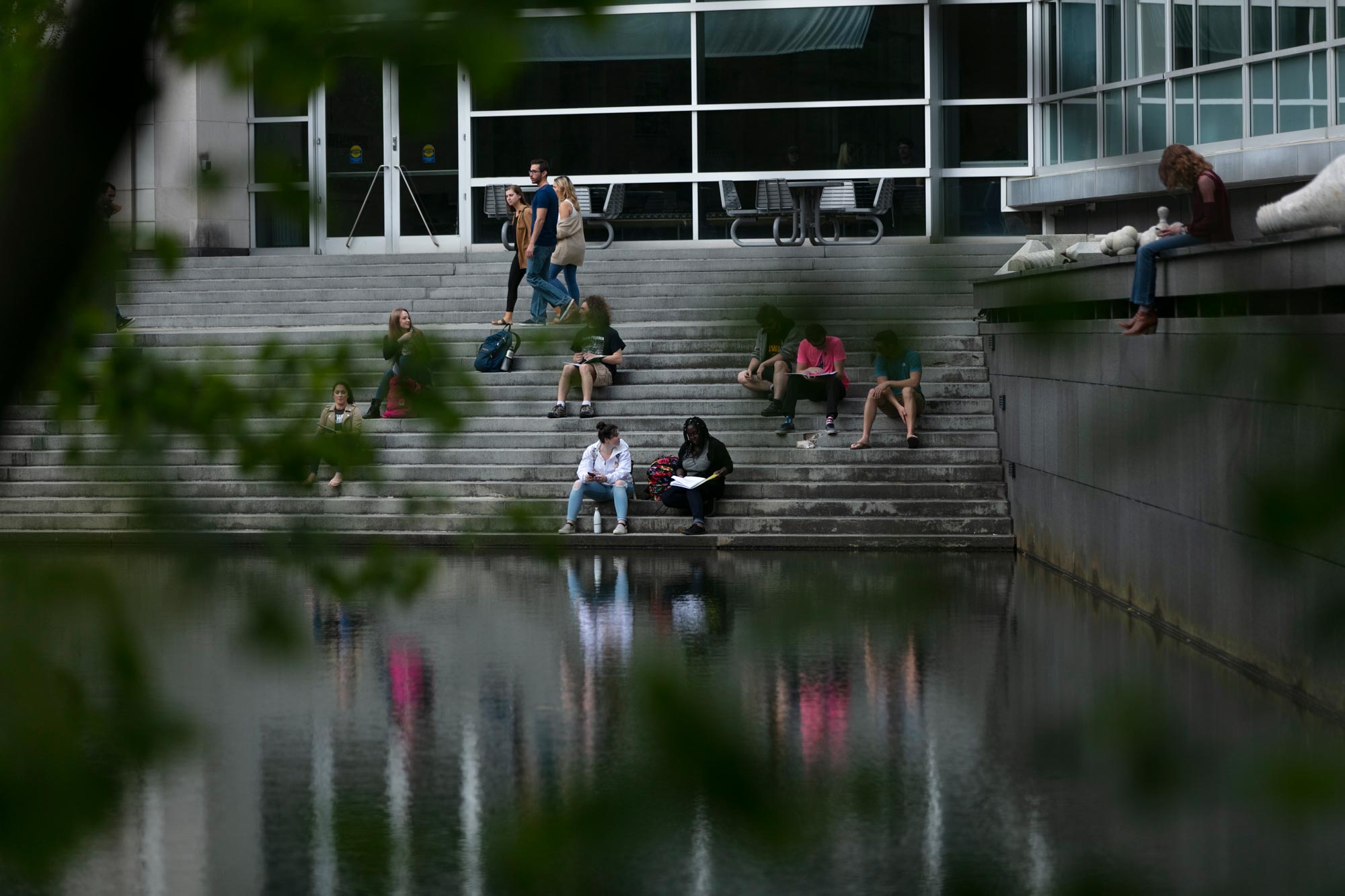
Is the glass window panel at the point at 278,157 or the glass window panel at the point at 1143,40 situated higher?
the glass window panel at the point at 1143,40

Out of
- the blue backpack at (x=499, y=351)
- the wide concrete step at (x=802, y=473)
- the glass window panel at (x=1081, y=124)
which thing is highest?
the glass window panel at (x=1081, y=124)

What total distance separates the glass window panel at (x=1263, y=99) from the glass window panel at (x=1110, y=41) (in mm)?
17247

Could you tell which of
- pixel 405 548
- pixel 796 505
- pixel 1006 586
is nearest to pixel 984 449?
pixel 796 505

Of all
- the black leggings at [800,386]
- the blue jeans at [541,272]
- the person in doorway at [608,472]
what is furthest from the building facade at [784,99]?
the blue jeans at [541,272]

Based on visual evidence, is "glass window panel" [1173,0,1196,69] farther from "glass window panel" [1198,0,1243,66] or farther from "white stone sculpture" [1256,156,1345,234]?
"white stone sculpture" [1256,156,1345,234]

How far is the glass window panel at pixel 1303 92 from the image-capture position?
55.5ft

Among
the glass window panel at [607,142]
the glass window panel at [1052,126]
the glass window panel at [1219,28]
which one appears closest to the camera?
the glass window panel at [1052,126]

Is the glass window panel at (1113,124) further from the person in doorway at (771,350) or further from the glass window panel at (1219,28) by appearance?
the glass window panel at (1219,28)

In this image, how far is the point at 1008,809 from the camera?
5914mm

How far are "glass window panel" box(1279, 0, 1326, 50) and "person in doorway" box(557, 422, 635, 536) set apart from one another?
24.0 ft

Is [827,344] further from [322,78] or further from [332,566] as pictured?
[332,566]

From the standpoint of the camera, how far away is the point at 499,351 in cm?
166

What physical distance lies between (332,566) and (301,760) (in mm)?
6126

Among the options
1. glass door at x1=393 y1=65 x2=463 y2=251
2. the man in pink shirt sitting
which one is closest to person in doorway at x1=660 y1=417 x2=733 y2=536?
glass door at x1=393 y1=65 x2=463 y2=251
